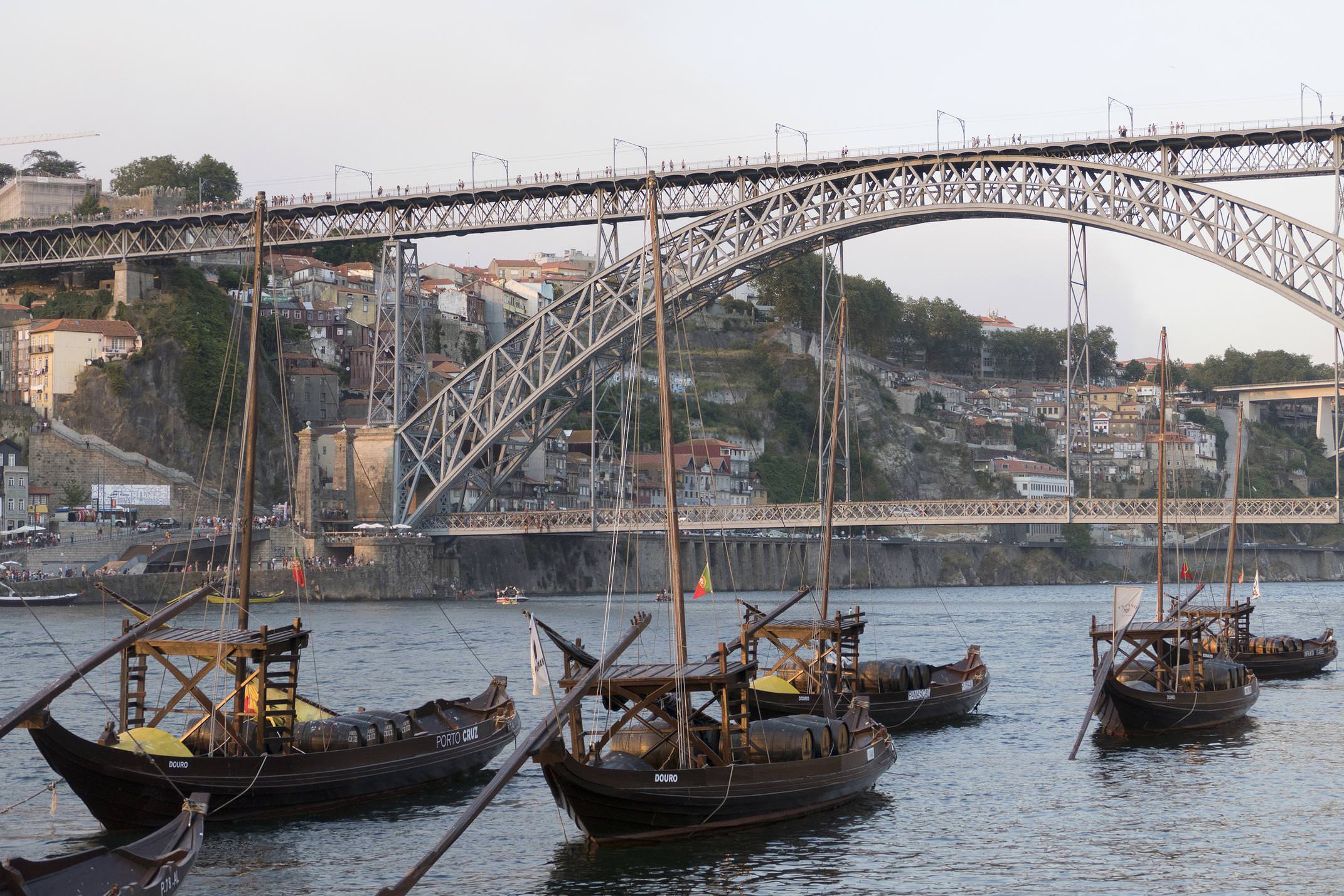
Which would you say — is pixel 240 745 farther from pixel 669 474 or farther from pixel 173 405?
pixel 173 405

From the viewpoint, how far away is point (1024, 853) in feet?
75.6

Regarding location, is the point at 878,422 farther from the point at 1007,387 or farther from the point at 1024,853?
the point at 1024,853

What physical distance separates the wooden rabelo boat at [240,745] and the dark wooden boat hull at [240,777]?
0.02m


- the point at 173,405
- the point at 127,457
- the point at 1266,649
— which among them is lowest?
the point at 1266,649

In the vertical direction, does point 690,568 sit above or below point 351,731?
below

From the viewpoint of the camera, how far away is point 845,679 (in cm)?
3316

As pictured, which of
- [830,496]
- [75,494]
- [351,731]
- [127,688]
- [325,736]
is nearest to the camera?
[127,688]

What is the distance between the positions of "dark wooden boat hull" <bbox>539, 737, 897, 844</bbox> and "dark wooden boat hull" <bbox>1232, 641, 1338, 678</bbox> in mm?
27832

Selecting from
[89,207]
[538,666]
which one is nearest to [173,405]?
[89,207]

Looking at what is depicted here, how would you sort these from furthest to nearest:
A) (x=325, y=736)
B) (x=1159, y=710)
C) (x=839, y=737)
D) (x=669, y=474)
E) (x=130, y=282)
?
(x=130, y=282), (x=1159, y=710), (x=839, y=737), (x=325, y=736), (x=669, y=474)

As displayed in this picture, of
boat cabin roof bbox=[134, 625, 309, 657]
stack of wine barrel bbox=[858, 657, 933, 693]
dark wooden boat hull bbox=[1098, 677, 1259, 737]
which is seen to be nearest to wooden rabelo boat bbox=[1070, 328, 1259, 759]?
dark wooden boat hull bbox=[1098, 677, 1259, 737]

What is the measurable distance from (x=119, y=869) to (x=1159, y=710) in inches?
866

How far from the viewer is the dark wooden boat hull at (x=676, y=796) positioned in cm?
2139

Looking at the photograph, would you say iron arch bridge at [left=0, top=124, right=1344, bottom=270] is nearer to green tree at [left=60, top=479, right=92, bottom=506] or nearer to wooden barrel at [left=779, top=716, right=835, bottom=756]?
green tree at [left=60, top=479, right=92, bottom=506]
